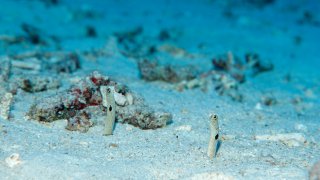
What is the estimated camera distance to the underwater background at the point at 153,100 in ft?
11.1

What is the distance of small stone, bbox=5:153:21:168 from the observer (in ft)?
10.4

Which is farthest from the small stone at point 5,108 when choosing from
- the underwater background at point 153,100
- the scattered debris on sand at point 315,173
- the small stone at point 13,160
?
the scattered debris on sand at point 315,173

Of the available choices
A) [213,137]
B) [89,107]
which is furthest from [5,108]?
[213,137]

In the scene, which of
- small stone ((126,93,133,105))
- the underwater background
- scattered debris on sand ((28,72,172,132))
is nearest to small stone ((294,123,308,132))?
the underwater background

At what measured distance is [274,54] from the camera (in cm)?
992

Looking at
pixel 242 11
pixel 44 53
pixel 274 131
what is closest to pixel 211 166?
pixel 274 131

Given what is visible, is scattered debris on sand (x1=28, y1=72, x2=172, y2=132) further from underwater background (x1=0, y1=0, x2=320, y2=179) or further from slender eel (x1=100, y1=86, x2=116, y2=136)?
slender eel (x1=100, y1=86, x2=116, y2=136)

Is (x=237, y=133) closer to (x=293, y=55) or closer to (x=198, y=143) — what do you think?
(x=198, y=143)

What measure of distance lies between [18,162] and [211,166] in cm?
150

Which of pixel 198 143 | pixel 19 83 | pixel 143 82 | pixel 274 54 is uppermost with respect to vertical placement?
pixel 274 54

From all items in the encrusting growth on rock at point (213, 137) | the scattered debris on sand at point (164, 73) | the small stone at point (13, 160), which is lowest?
the small stone at point (13, 160)

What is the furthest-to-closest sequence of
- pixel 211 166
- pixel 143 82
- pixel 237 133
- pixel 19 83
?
pixel 143 82 → pixel 19 83 → pixel 237 133 → pixel 211 166

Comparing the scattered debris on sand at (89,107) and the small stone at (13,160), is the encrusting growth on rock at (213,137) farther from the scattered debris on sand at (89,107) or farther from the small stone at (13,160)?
the small stone at (13,160)

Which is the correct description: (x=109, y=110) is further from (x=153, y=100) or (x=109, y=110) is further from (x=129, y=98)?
(x=153, y=100)
